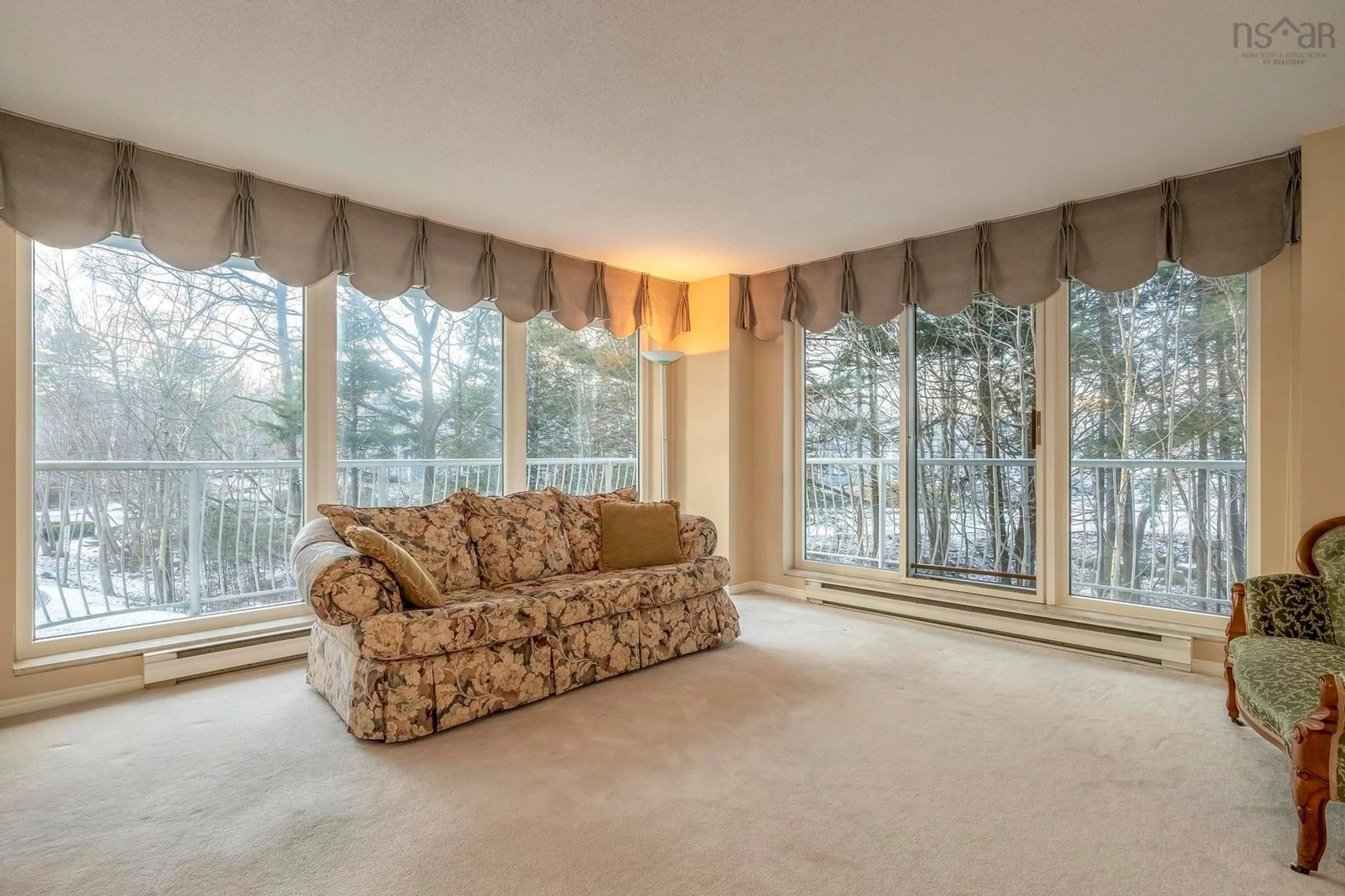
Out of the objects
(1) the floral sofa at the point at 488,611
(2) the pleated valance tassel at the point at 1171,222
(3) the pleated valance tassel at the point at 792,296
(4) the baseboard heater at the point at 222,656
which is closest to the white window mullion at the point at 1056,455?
(2) the pleated valance tassel at the point at 1171,222

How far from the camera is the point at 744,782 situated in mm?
2197

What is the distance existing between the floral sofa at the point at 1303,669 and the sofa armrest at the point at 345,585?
9.50 feet

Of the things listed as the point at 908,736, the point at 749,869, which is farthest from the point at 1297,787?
the point at 749,869

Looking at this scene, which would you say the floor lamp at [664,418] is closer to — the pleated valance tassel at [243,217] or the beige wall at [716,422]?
the beige wall at [716,422]

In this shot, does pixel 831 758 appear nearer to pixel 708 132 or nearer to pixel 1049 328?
pixel 708 132

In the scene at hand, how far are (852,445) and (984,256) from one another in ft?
5.30

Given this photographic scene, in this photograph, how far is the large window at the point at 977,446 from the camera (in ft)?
13.6

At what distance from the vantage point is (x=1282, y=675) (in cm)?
206

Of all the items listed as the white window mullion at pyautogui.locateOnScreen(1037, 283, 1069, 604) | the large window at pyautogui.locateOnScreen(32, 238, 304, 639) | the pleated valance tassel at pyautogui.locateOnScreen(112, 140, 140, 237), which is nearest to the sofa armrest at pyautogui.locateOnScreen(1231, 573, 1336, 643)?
the white window mullion at pyautogui.locateOnScreen(1037, 283, 1069, 604)

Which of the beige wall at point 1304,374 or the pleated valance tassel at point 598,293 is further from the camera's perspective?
the pleated valance tassel at point 598,293

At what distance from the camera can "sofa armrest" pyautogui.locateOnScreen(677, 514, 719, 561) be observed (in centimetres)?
394

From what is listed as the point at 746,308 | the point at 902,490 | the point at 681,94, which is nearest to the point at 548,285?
the point at 746,308

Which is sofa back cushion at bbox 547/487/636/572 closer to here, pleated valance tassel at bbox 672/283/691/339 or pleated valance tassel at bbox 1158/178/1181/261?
pleated valance tassel at bbox 672/283/691/339

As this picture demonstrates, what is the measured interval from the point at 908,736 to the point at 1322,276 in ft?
8.71
